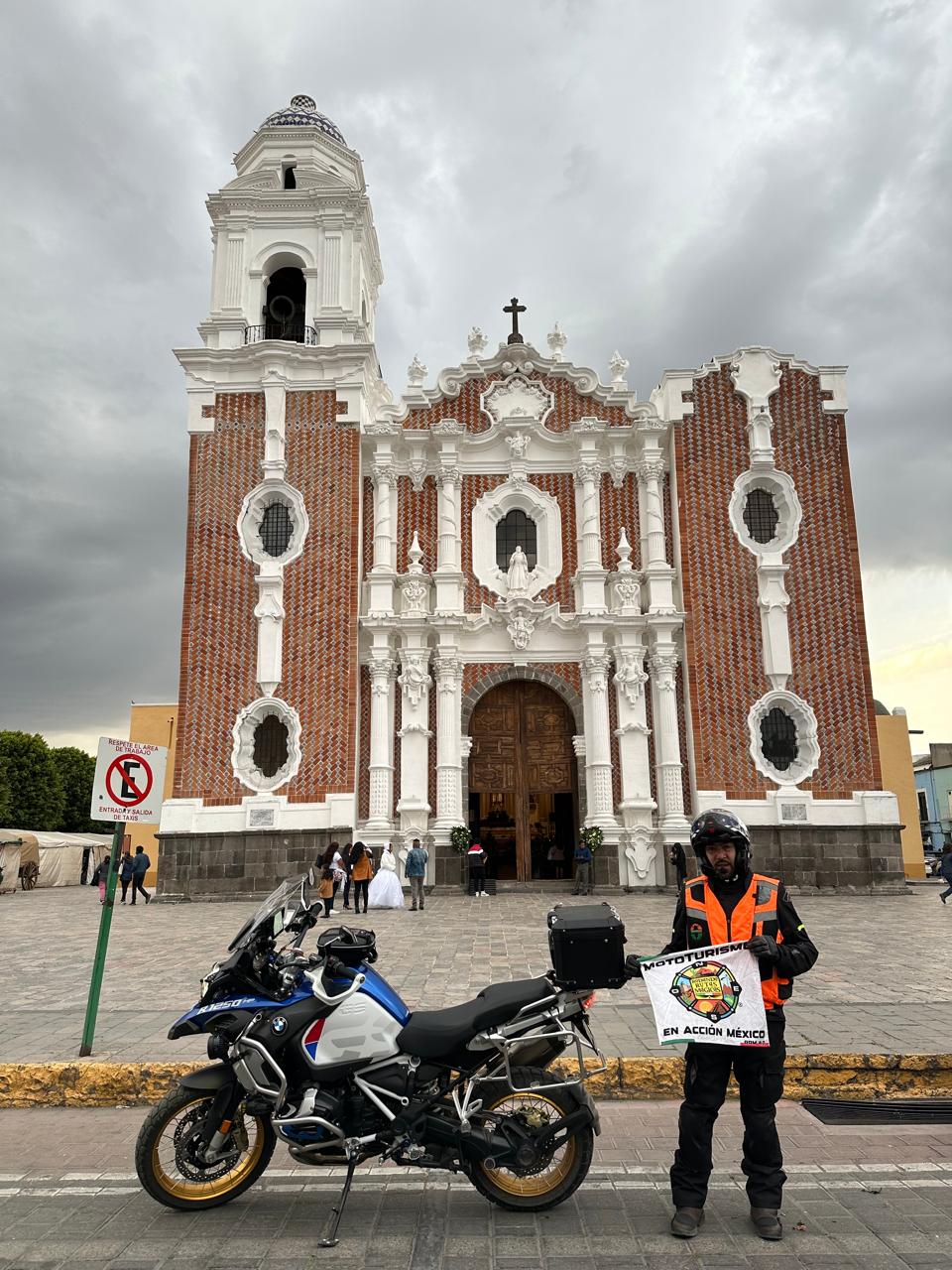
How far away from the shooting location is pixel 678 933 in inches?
161

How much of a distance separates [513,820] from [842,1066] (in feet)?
50.1

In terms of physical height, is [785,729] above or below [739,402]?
below

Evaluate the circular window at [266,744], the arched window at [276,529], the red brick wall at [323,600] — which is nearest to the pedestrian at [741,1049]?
the red brick wall at [323,600]

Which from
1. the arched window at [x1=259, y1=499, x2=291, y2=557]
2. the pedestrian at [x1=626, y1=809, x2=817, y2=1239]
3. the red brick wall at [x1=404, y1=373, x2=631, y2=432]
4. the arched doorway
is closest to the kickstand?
the pedestrian at [x1=626, y1=809, x2=817, y2=1239]

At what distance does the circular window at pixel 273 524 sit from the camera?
69.2 ft

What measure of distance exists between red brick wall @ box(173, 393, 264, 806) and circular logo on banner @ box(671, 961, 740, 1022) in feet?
56.3

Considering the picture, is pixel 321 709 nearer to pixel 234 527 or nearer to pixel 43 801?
pixel 234 527

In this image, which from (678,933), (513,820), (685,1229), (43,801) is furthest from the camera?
(43,801)

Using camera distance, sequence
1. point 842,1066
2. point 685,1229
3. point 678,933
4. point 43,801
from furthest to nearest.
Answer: point 43,801, point 842,1066, point 678,933, point 685,1229

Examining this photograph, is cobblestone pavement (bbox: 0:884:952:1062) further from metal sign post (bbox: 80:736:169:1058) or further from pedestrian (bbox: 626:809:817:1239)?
pedestrian (bbox: 626:809:817:1239)

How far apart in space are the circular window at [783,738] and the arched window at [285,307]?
583 inches

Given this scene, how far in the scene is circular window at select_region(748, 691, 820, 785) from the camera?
20141 mm

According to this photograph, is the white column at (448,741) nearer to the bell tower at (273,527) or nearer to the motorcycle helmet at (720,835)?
the bell tower at (273,527)

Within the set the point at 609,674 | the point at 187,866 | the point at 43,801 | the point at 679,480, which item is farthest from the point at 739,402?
the point at 43,801
